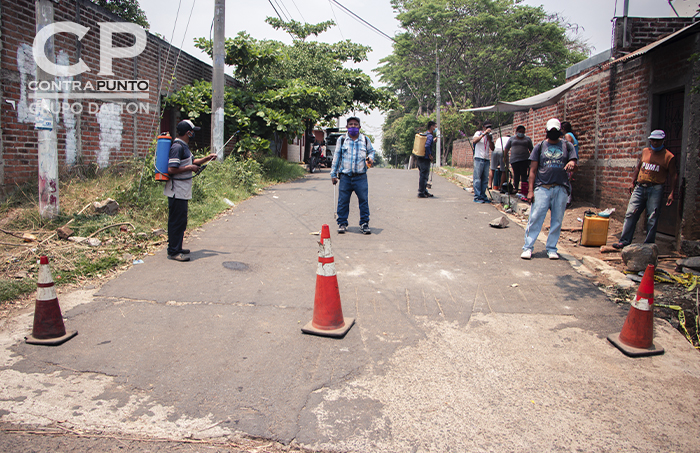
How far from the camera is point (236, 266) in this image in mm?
5770

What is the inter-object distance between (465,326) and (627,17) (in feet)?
25.0

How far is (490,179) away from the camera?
11.3 m

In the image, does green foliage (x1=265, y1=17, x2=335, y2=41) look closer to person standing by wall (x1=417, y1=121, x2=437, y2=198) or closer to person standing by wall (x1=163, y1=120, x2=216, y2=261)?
person standing by wall (x1=417, y1=121, x2=437, y2=198)

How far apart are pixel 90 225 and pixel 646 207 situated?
317 inches

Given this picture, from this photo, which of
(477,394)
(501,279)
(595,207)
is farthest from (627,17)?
(477,394)

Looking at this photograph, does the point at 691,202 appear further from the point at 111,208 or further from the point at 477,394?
the point at 111,208

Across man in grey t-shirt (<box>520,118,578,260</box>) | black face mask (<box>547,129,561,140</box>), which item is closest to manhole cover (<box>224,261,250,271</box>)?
man in grey t-shirt (<box>520,118,578,260</box>)

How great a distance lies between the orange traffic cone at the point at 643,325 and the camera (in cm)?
367

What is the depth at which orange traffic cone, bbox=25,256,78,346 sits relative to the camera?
3.68m

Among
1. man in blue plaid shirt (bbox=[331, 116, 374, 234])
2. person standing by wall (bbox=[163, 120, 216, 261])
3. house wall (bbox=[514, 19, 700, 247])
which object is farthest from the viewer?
man in blue plaid shirt (bbox=[331, 116, 374, 234])

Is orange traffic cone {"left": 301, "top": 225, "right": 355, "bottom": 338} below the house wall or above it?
below

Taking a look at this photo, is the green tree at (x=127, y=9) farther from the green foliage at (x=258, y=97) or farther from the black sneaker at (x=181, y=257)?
the black sneaker at (x=181, y=257)

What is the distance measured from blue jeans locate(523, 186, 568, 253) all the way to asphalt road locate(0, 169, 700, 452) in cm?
41

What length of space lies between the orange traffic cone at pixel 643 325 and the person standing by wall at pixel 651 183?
3.10 m
